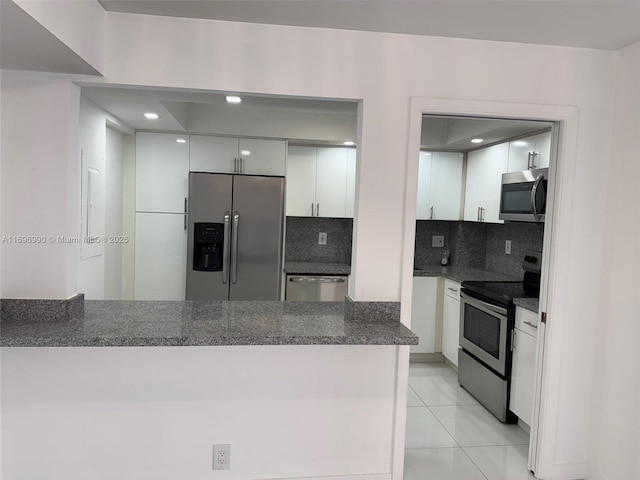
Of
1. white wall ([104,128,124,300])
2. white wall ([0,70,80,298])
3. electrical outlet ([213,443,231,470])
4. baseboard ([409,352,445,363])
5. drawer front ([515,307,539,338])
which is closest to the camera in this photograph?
white wall ([0,70,80,298])

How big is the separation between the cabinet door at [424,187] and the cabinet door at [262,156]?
1374mm

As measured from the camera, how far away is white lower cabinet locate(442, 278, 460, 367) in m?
3.88

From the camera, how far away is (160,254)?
12.6ft

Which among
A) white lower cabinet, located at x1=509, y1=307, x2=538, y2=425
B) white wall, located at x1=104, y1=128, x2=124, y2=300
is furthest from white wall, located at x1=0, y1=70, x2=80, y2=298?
white lower cabinet, located at x1=509, y1=307, x2=538, y2=425

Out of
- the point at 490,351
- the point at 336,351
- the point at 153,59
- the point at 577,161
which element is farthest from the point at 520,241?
the point at 153,59

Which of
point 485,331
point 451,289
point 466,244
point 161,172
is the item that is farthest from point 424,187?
point 161,172

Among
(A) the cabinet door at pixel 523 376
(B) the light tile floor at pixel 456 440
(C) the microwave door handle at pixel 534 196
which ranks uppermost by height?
(C) the microwave door handle at pixel 534 196

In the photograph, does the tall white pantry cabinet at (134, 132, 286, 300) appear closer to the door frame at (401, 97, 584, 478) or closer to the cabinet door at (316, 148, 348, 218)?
the cabinet door at (316, 148, 348, 218)

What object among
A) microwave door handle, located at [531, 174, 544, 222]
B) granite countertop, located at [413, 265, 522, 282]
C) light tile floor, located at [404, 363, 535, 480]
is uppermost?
microwave door handle, located at [531, 174, 544, 222]

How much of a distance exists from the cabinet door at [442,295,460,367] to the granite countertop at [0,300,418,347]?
1879mm

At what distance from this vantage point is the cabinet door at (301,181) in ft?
13.4

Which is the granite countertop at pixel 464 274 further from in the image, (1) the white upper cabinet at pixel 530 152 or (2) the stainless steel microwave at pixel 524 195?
(1) the white upper cabinet at pixel 530 152

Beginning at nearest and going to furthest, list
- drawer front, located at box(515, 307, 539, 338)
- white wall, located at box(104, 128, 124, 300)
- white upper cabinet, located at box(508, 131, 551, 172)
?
drawer front, located at box(515, 307, 539, 338) < white upper cabinet, located at box(508, 131, 551, 172) < white wall, located at box(104, 128, 124, 300)

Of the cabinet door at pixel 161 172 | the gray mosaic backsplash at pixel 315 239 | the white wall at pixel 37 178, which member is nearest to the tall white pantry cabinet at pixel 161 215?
the cabinet door at pixel 161 172
